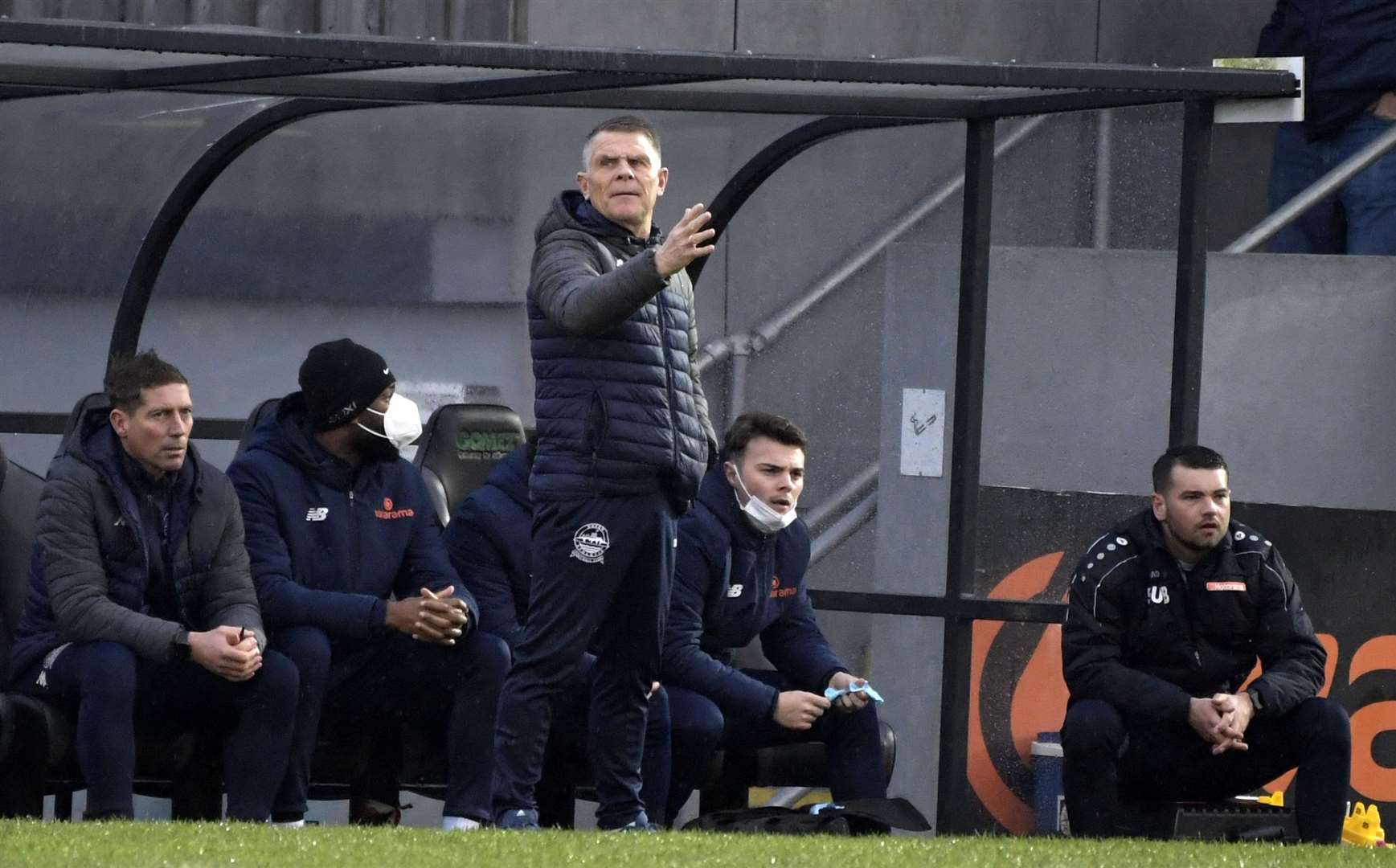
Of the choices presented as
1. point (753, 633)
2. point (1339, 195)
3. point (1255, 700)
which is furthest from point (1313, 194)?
point (753, 633)

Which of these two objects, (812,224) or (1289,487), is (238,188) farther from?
(1289,487)

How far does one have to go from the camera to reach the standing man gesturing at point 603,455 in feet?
19.5

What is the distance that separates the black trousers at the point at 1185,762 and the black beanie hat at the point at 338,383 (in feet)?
6.81

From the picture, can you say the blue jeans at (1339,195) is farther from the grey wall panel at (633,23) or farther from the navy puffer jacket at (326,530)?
the navy puffer jacket at (326,530)

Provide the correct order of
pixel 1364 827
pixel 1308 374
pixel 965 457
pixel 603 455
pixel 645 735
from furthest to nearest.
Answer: pixel 1308 374, pixel 1364 827, pixel 965 457, pixel 645 735, pixel 603 455

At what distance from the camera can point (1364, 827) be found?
806cm

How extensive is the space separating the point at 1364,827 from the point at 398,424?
11.0 feet

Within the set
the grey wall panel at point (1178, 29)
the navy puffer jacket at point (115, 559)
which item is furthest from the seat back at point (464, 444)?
the grey wall panel at point (1178, 29)

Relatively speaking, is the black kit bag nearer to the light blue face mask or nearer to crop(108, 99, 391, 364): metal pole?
the light blue face mask

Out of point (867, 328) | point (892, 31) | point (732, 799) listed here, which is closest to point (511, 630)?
point (732, 799)

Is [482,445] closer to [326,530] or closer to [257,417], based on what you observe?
[257,417]

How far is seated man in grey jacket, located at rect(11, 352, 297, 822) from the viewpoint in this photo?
20.3 ft

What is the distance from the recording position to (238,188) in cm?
905

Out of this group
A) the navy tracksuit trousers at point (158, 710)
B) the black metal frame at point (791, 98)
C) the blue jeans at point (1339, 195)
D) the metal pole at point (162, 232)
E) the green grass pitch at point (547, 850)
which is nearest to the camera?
the green grass pitch at point (547, 850)
